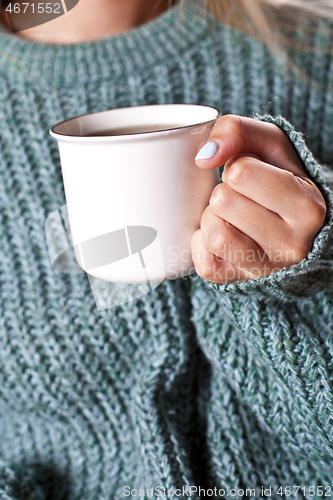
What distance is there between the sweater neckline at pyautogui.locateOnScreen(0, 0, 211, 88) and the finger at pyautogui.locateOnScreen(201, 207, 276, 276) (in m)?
0.39

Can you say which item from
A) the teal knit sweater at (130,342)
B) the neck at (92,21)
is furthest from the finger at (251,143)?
the neck at (92,21)

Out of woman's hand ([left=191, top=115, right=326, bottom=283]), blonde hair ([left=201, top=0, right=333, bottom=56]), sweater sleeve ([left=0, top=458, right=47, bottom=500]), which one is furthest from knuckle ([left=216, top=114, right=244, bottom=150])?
sweater sleeve ([left=0, top=458, right=47, bottom=500])

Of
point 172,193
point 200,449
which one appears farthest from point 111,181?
point 200,449

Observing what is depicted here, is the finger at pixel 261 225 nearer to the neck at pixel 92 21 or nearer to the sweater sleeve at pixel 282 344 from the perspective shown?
A: the sweater sleeve at pixel 282 344

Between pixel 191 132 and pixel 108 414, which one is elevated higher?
pixel 191 132

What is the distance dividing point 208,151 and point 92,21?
0.49 m

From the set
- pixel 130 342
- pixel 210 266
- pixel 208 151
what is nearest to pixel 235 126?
pixel 208 151

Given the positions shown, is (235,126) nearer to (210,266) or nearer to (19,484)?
(210,266)

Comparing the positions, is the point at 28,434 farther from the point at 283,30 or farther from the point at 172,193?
the point at 283,30

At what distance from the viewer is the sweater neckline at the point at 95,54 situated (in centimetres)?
69

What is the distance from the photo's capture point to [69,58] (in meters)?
0.69

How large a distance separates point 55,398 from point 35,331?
0.11 metres

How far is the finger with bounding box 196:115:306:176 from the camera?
1.33ft

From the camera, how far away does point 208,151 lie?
41cm
